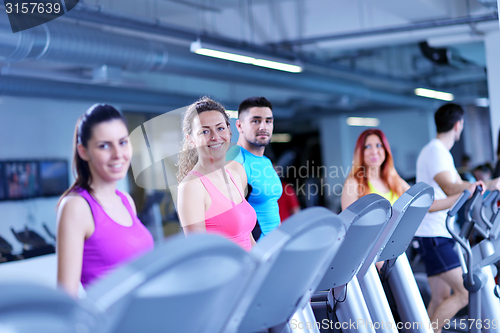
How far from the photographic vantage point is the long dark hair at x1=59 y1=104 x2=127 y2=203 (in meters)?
1.35

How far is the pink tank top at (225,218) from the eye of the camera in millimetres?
1896

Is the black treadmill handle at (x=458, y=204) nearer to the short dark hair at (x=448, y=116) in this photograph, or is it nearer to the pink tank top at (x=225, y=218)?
the short dark hair at (x=448, y=116)

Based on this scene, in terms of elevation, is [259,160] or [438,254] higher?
[259,160]

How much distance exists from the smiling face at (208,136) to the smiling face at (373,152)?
1265mm

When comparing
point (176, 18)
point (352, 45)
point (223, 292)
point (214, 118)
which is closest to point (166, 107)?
point (176, 18)

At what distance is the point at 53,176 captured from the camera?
764cm

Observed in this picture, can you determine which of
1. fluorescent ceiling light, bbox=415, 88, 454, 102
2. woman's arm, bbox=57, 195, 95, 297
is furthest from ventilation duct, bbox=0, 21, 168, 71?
fluorescent ceiling light, bbox=415, 88, 454, 102

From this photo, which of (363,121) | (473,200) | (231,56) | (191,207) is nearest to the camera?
(191,207)

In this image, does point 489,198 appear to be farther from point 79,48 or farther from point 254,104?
point 79,48

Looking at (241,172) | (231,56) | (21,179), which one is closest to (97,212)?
(241,172)

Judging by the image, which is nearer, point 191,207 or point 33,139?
point 191,207

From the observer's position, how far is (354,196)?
285cm

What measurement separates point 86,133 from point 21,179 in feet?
21.6

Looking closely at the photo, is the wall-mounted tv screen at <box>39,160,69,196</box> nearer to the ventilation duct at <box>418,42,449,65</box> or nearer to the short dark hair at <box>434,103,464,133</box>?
the ventilation duct at <box>418,42,449,65</box>
